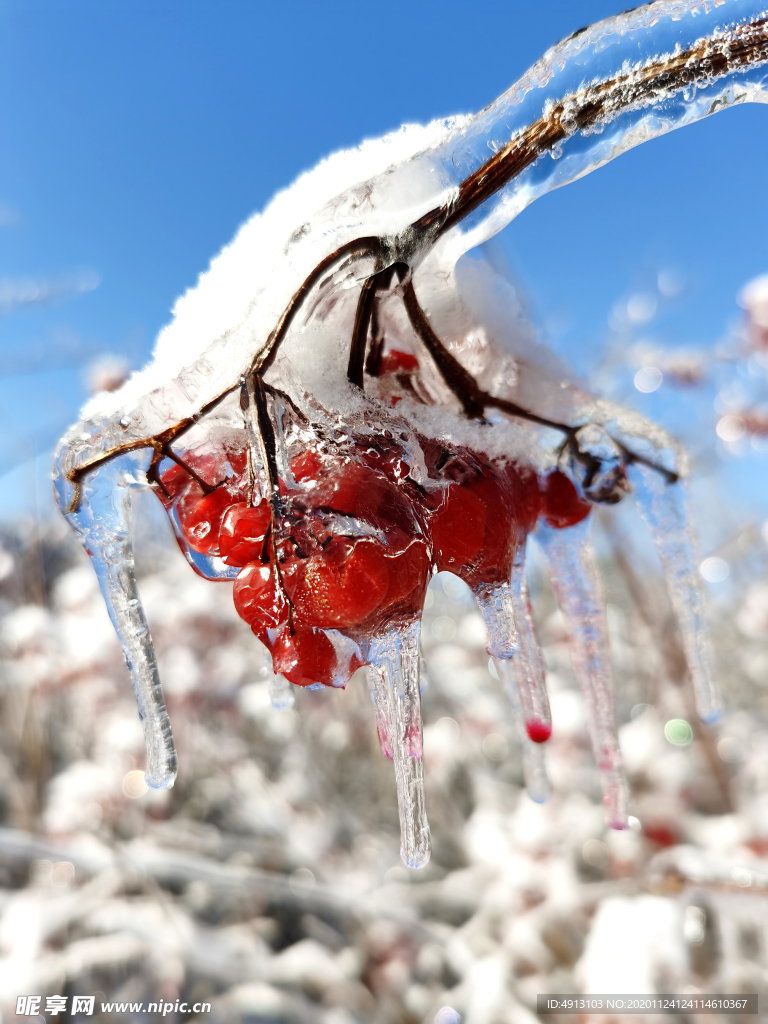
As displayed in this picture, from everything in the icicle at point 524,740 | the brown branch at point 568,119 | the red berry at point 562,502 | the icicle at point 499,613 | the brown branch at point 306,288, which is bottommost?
the icicle at point 524,740

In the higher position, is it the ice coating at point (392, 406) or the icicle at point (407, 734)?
the ice coating at point (392, 406)

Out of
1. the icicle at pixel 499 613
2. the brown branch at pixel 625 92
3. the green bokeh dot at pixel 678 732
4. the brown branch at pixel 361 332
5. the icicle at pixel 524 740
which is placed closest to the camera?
the brown branch at pixel 625 92

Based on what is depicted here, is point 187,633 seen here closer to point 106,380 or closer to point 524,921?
point 106,380

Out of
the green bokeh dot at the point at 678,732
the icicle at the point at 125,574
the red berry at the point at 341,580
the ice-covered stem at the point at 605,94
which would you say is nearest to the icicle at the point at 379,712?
the red berry at the point at 341,580

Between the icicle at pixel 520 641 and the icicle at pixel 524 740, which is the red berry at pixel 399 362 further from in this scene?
the icicle at pixel 524 740

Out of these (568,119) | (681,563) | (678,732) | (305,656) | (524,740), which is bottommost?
(678,732)

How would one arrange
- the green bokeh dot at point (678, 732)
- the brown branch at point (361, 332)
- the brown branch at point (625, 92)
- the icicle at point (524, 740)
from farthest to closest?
the green bokeh dot at point (678, 732) < the icicle at point (524, 740) < the brown branch at point (361, 332) < the brown branch at point (625, 92)

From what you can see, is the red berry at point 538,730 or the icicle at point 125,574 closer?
the icicle at point 125,574

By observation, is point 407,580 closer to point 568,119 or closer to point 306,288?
point 306,288

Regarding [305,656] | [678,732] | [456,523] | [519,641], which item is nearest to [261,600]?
[305,656]
